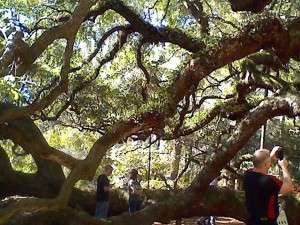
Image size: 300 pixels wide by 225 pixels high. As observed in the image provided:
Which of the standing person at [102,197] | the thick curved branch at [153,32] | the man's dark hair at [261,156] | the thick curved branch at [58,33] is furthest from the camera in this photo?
the thick curved branch at [153,32]

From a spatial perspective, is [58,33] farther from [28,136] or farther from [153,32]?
[28,136]

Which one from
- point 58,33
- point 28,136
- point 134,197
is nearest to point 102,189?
point 134,197

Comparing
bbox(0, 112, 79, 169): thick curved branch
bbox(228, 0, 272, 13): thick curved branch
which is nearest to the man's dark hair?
bbox(228, 0, 272, 13): thick curved branch

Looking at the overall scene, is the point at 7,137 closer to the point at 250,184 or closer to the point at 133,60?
the point at 133,60

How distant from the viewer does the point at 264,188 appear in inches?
160

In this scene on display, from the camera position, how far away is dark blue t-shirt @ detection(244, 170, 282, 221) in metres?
4.06

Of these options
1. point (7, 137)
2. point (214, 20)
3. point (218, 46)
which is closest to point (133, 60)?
point (214, 20)

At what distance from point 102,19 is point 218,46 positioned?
14.3 ft

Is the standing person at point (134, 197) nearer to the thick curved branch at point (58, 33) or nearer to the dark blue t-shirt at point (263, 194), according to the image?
the thick curved branch at point (58, 33)

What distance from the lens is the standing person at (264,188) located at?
4.06m

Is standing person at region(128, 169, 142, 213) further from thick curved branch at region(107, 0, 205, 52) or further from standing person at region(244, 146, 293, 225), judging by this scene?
standing person at region(244, 146, 293, 225)

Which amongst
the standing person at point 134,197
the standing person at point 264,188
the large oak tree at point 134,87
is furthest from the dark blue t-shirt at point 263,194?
the standing person at point 134,197

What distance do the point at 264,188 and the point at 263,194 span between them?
0.06m

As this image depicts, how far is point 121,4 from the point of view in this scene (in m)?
8.98
